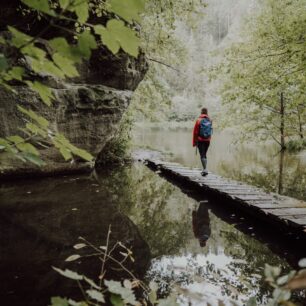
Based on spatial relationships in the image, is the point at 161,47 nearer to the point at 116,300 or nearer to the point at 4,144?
the point at 4,144

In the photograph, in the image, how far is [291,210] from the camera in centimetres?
606

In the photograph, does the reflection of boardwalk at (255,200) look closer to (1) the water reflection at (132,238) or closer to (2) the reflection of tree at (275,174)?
(1) the water reflection at (132,238)

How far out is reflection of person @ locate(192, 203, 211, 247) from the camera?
5.51 metres

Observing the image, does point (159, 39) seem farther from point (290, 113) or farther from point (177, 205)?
point (290, 113)

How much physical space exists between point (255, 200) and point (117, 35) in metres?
6.66

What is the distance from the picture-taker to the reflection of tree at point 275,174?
9429 mm

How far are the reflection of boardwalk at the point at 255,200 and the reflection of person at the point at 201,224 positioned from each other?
852 mm

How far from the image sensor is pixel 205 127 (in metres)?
9.09

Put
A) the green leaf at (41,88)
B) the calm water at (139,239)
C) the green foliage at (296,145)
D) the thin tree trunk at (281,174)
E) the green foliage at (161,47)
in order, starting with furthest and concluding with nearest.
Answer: the green foliage at (296,145) → the green foliage at (161,47) → the thin tree trunk at (281,174) → the calm water at (139,239) → the green leaf at (41,88)

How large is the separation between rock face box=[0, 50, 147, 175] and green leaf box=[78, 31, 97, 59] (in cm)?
914

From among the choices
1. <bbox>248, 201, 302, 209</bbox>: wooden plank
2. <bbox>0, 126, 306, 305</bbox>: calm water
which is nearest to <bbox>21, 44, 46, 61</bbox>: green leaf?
<bbox>0, 126, 306, 305</bbox>: calm water

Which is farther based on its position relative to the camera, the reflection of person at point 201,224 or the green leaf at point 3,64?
the reflection of person at point 201,224

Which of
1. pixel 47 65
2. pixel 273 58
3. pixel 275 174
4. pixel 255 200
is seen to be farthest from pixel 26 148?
pixel 275 174

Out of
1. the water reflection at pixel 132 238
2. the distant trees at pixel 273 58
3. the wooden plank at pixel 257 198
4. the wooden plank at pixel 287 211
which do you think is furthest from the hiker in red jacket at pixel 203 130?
the wooden plank at pixel 287 211
